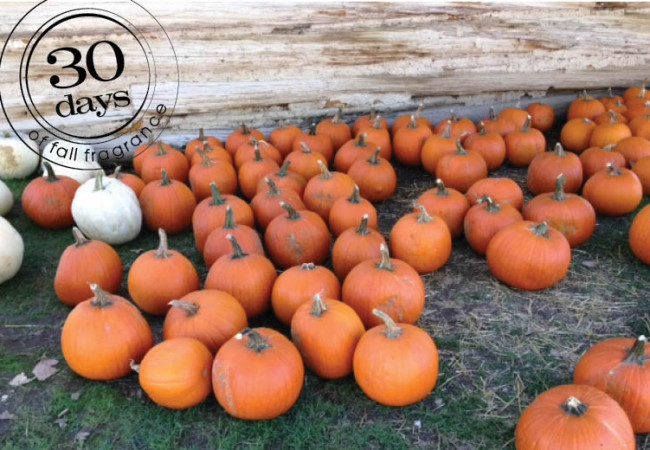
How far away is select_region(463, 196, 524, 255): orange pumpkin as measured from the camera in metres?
3.54

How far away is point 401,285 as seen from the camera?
288 cm

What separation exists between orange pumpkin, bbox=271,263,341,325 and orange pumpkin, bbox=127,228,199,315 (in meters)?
0.50

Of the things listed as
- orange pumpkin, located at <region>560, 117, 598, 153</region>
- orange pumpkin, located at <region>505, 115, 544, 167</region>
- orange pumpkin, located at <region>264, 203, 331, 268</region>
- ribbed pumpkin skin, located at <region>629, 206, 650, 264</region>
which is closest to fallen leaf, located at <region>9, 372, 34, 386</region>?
orange pumpkin, located at <region>264, 203, 331, 268</region>

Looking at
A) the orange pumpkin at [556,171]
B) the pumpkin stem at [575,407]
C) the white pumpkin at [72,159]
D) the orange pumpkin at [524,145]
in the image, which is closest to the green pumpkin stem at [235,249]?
the pumpkin stem at [575,407]

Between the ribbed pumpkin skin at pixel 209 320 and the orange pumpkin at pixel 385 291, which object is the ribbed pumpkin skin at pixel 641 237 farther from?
the ribbed pumpkin skin at pixel 209 320

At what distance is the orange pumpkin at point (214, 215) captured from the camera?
3.61 meters

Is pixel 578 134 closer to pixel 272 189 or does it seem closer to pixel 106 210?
pixel 272 189

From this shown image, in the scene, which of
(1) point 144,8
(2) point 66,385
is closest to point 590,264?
(2) point 66,385

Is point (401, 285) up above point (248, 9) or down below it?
below

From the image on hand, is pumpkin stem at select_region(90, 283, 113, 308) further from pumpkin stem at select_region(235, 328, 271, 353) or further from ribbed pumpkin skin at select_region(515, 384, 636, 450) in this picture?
ribbed pumpkin skin at select_region(515, 384, 636, 450)

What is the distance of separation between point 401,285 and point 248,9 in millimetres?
2921

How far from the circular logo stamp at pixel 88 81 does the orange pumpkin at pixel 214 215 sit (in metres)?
1.51

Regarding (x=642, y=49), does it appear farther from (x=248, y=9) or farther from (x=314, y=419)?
(x=314, y=419)

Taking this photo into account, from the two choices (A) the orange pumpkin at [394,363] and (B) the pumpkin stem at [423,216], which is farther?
(B) the pumpkin stem at [423,216]
